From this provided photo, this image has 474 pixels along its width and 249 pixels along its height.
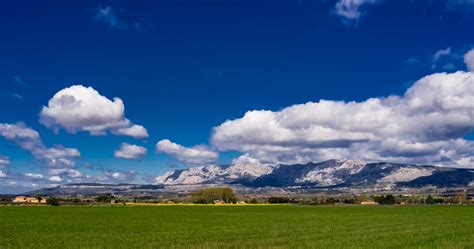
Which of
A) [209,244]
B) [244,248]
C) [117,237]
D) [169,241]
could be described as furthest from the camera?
[117,237]

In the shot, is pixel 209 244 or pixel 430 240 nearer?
pixel 209 244

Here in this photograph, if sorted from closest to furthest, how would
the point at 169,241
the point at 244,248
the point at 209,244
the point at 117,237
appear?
the point at 244,248 → the point at 209,244 → the point at 169,241 → the point at 117,237

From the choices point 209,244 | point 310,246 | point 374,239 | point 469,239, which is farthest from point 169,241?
point 469,239

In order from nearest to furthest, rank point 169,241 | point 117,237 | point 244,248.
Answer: point 244,248 < point 169,241 < point 117,237

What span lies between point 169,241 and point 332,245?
13.1 metres

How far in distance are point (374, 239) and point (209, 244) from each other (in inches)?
556

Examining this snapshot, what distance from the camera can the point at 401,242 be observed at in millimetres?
40156

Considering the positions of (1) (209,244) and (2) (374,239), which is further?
(2) (374,239)

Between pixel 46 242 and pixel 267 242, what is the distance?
18.1 metres

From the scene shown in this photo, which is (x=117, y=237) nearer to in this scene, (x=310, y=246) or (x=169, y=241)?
(x=169, y=241)

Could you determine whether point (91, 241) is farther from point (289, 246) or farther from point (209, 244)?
point (289, 246)

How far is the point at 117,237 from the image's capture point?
151 feet

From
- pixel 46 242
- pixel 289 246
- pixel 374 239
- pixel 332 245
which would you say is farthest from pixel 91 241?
pixel 374 239

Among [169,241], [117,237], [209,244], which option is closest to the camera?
[209,244]
